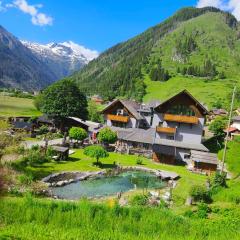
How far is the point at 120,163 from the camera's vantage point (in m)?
58.8

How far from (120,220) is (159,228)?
262cm

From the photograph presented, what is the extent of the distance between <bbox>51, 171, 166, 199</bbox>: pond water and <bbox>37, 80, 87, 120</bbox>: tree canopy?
3842cm

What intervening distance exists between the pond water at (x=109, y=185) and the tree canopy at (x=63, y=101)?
38423mm

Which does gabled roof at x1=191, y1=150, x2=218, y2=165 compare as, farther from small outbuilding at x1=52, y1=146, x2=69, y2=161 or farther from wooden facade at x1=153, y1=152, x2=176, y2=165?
small outbuilding at x1=52, y1=146, x2=69, y2=161

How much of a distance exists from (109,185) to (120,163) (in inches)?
484

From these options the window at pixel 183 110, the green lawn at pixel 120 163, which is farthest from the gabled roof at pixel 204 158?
the window at pixel 183 110

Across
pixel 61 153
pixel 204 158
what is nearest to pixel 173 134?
pixel 204 158

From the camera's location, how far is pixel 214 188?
4109 centimetres

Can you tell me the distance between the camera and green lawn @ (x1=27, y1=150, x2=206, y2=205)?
1772 inches

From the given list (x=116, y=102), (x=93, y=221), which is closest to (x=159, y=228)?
(x=93, y=221)

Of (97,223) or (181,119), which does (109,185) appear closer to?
(97,223)

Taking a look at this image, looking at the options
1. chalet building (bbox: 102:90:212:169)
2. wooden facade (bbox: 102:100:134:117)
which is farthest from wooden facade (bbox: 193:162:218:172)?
wooden facade (bbox: 102:100:134:117)

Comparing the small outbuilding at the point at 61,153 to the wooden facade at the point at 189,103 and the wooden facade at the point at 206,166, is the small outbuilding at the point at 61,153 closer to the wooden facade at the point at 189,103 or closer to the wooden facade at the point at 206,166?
the wooden facade at the point at 206,166

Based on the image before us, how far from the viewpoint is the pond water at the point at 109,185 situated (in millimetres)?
40688
